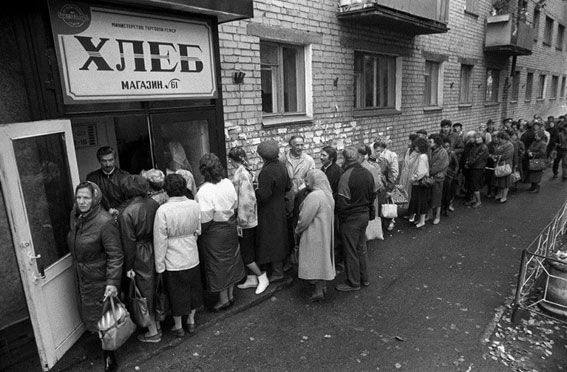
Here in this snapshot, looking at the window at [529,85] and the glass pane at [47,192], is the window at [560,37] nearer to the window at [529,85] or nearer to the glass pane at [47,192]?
the window at [529,85]

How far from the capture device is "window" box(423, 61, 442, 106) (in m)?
10.8

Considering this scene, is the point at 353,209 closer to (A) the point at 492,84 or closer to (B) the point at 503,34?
(B) the point at 503,34

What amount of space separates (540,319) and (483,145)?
Result: 4937 mm

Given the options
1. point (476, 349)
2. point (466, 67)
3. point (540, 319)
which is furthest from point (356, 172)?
point (466, 67)

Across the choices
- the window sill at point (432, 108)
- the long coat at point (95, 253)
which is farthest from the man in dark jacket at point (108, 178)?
the window sill at point (432, 108)

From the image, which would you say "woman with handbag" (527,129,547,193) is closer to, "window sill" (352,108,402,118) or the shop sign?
"window sill" (352,108,402,118)

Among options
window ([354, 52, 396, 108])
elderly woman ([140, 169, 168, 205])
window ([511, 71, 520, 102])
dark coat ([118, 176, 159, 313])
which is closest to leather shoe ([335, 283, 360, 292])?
dark coat ([118, 176, 159, 313])

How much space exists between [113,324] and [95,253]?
630 millimetres

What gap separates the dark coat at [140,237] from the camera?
11.2ft

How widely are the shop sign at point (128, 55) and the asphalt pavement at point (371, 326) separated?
8.65 feet

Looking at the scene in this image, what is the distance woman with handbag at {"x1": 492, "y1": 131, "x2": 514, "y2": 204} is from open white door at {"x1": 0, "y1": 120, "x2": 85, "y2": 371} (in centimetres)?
858

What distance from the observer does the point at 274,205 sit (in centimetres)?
468

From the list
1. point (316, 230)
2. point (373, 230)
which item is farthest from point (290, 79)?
point (316, 230)

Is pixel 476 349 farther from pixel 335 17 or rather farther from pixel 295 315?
pixel 335 17
